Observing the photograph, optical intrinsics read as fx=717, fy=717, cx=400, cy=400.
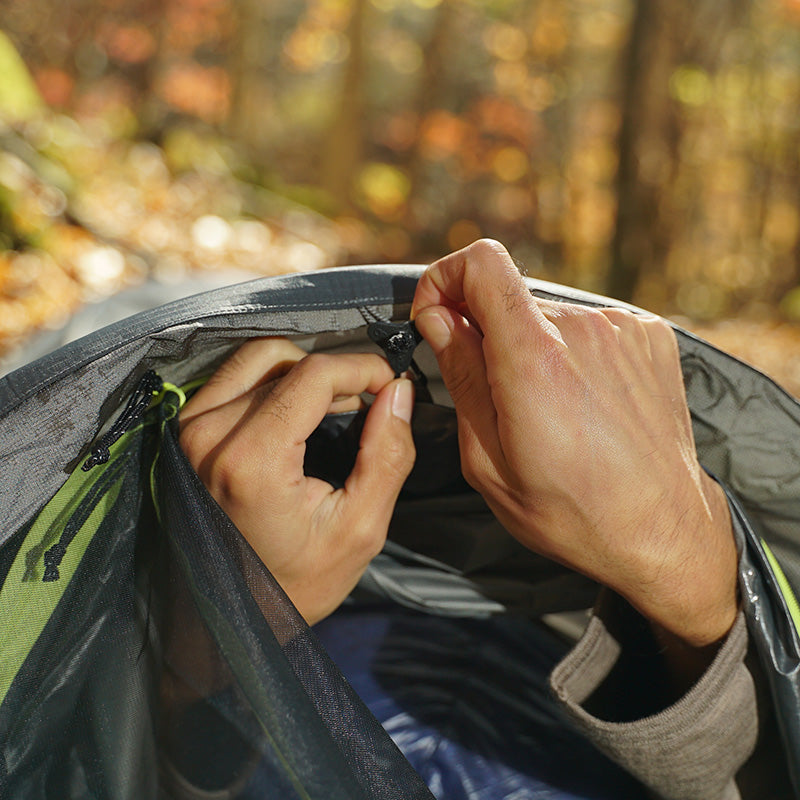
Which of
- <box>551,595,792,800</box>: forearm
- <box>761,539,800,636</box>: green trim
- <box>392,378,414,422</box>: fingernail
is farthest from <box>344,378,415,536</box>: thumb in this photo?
<box>761,539,800,636</box>: green trim

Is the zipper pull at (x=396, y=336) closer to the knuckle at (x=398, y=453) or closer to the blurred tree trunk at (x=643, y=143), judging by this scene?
the knuckle at (x=398, y=453)

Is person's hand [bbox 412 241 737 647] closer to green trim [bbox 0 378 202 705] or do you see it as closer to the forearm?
the forearm

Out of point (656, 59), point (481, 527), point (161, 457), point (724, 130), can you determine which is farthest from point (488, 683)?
point (724, 130)

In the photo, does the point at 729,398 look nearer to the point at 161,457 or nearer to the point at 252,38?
the point at 161,457

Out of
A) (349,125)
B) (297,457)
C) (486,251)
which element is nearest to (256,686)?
(297,457)

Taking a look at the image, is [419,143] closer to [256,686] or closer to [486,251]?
[486,251]

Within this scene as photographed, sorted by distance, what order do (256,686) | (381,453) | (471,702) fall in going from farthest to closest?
(471,702), (381,453), (256,686)

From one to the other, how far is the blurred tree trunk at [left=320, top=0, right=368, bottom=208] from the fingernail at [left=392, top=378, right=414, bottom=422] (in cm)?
1223

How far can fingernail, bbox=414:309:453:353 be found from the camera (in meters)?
0.92

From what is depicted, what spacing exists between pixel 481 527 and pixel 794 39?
42.4 feet

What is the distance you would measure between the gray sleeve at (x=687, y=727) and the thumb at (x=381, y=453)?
0.34 metres

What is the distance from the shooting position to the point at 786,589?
961mm

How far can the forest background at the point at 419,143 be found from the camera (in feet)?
20.4

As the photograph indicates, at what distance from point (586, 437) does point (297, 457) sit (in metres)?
0.38
